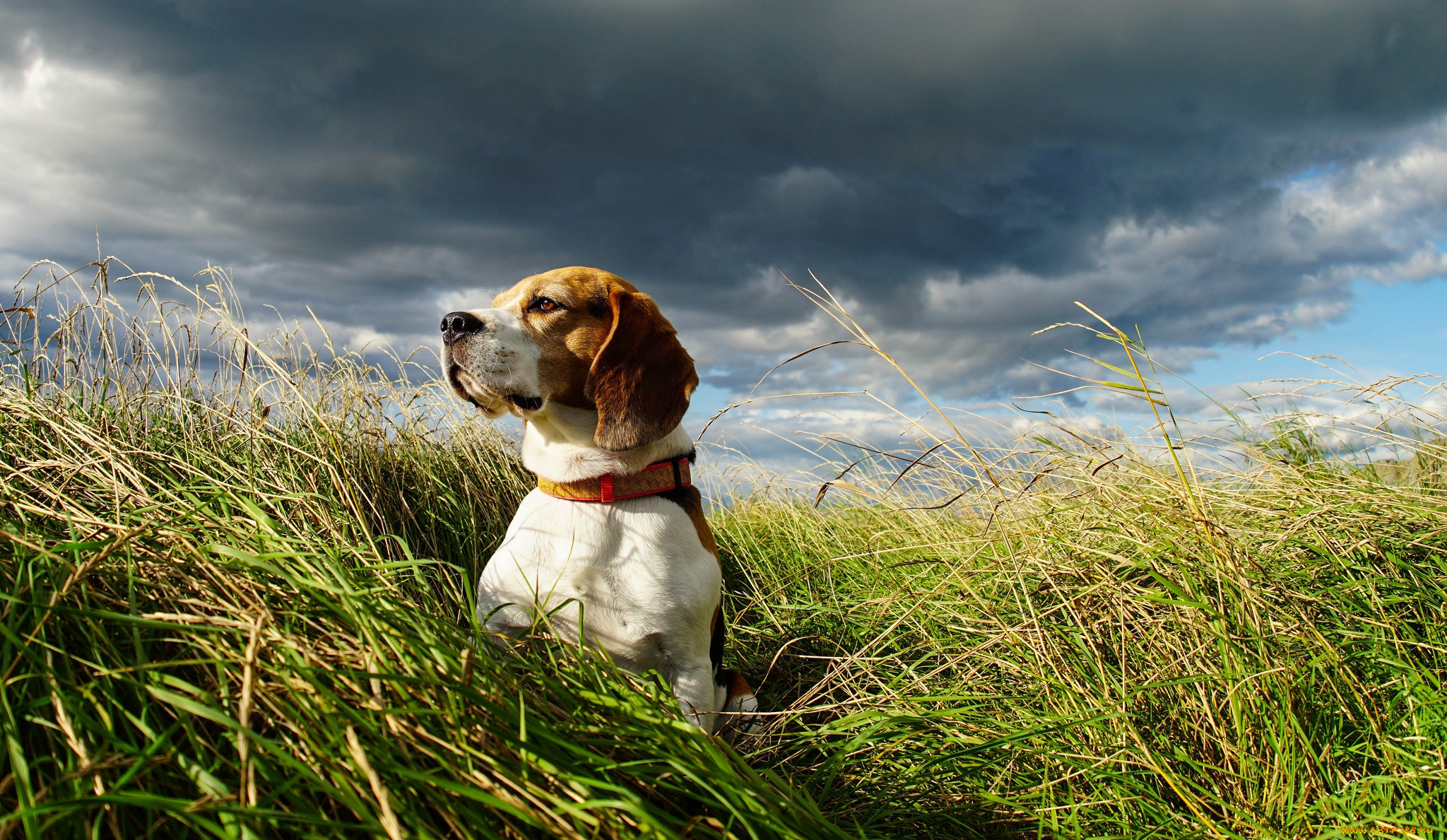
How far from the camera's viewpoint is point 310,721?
1.27 metres

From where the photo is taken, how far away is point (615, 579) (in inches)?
99.0

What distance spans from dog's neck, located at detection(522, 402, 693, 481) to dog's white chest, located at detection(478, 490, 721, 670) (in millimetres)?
115

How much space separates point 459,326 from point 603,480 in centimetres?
70

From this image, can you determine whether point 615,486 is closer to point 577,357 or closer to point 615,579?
point 615,579

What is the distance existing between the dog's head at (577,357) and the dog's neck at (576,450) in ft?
0.14

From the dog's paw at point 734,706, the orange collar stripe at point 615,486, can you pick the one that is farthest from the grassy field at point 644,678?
the orange collar stripe at point 615,486

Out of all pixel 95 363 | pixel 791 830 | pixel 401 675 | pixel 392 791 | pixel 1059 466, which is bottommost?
pixel 791 830

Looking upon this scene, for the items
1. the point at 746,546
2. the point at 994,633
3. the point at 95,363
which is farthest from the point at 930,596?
the point at 95,363

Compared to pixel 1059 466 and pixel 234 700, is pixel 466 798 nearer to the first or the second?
pixel 234 700

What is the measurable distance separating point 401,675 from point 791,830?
72cm

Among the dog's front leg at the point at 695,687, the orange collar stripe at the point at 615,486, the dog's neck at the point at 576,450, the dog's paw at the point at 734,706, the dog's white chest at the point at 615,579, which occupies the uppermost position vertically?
the dog's neck at the point at 576,450

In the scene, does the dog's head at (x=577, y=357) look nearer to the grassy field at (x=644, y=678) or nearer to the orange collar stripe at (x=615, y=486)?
the orange collar stripe at (x=615, y=486)

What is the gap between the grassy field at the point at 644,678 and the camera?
1.21 meters

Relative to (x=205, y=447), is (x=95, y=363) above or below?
above
